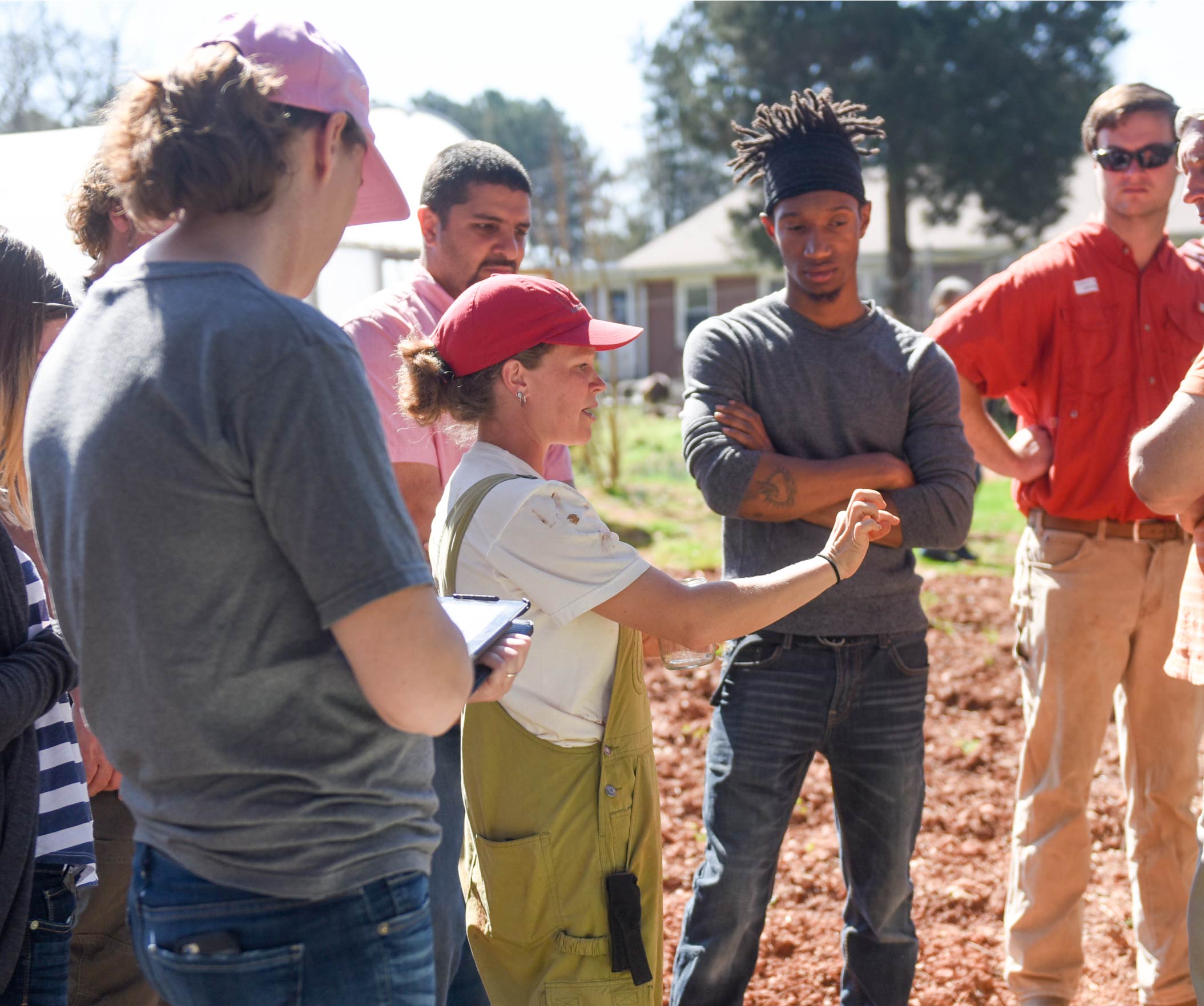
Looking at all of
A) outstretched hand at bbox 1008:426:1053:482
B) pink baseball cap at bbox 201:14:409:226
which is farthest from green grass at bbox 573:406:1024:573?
pink baseball cap at bbox 201:14:409:226

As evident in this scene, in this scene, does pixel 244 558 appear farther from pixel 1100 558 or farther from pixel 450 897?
pixel 1100 558

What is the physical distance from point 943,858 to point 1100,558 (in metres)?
1.68

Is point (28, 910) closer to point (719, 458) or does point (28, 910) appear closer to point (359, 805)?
point (359, 805)

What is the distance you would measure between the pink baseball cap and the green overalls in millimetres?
926

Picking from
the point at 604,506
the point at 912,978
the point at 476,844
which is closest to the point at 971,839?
the point at 912,978

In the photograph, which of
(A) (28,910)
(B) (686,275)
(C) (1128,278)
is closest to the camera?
(A) (28,910)

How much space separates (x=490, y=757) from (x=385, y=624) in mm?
1037

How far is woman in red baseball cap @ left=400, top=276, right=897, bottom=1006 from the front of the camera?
237 centimetres

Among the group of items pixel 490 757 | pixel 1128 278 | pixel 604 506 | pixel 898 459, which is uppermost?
pixel 1128 278

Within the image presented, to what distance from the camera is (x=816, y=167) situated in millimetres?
3320

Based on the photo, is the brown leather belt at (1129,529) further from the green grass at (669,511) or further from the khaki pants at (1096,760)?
the green grass at (669,511)

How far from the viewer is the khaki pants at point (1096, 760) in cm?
354

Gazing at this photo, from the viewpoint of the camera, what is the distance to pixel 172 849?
5.29 ft

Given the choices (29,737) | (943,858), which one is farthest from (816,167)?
(943,858)
